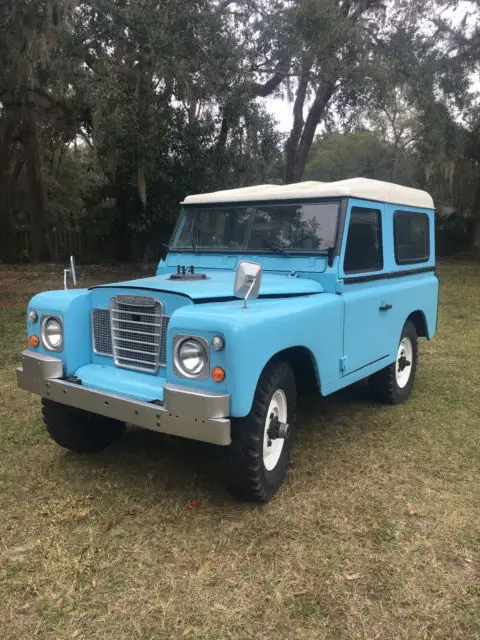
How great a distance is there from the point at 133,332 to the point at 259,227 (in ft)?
5.33

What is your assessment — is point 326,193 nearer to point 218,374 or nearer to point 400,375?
point 218,374

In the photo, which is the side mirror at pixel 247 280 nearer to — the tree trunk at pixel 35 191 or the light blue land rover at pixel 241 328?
the light blue land rover at pixel 241 328

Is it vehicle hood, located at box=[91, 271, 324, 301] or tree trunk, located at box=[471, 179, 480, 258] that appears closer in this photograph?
vehicle hood, located at box=[91, 271, 324, 301]

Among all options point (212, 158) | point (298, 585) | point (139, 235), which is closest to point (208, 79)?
point (212, 158)


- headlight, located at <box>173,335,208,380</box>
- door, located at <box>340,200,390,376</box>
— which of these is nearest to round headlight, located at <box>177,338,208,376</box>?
headlight, located at <box>173,335,208,380</box>

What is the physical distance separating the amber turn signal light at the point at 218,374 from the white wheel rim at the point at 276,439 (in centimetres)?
56

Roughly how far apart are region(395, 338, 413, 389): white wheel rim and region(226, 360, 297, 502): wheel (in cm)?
225

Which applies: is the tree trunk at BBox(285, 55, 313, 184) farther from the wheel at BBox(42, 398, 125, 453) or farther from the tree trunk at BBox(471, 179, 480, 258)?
the wheel at BBox(42, 398, 125, 453)

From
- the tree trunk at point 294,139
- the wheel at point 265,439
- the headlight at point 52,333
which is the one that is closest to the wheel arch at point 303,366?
the wheel at point 265,439

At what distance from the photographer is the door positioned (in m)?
4.34

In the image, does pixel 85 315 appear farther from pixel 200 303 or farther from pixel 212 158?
pixel 212 158

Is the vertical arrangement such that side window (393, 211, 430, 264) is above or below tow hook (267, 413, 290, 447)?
above

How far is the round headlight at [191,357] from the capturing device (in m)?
3.10

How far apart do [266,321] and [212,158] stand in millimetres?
11969
